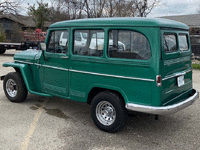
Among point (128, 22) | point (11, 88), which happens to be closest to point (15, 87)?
point (11, 88)

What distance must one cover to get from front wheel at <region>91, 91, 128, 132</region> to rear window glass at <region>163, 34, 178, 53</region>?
1213mm

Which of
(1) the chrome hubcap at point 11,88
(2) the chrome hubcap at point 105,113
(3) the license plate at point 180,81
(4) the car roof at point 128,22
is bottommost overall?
(2) the chrome hubcap at point 105,113

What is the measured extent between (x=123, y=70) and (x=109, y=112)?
87 centimetres

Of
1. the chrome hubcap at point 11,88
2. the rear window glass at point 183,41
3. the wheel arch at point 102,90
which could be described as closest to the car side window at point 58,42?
the wheel arch at point 102,90

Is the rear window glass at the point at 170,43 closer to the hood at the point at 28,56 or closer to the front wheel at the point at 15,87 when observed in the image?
the hood at the point at 28,56

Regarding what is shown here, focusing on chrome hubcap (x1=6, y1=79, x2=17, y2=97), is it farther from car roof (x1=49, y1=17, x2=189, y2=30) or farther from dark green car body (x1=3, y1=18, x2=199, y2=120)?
car roof (x1=49, y1=17, x2=189, y2=30)

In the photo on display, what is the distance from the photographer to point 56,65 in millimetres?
4848

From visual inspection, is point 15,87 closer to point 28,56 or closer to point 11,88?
point 11,88

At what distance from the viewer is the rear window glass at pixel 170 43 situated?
150 inches

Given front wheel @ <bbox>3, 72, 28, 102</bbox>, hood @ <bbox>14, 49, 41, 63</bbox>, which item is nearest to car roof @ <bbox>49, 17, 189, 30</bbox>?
hood @ <bbox>14, 49, 41, 63</bbox>

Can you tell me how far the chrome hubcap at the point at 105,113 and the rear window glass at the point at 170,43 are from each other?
1417 mm

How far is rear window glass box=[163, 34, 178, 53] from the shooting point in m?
3.80

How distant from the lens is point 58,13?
32.7 metres

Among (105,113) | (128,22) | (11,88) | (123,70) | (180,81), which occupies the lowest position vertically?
(105,113)
